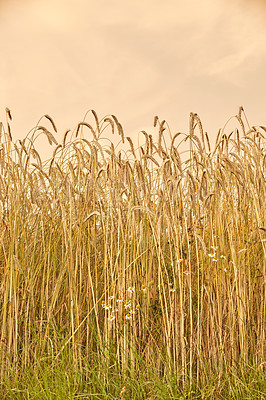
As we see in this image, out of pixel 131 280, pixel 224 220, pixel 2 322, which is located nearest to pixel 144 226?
pixel 131 280

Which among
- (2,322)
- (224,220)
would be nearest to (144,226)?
(224,220)

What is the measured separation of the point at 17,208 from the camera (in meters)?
2.66

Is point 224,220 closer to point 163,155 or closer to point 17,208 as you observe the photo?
point 163,155

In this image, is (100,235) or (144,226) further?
(100,235)

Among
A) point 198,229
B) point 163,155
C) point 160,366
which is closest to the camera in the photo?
point 160,366

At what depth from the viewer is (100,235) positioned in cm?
301

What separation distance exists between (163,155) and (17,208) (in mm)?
931

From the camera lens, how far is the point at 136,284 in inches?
103

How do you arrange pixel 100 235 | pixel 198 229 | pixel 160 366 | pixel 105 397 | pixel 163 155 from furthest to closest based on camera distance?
1. pixel 100 235
2. pixel 198 229
3. pixel 163 155
4. pixel 160 366
5. pixel 105 397

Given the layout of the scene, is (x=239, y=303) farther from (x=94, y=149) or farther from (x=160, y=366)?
(x=94, y=149)

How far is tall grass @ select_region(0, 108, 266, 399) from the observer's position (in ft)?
7.45

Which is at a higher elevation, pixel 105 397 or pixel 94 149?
pixel 94 149

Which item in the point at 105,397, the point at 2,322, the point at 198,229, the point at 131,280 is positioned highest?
the point at 198,229

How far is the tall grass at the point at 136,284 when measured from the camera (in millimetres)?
2271
